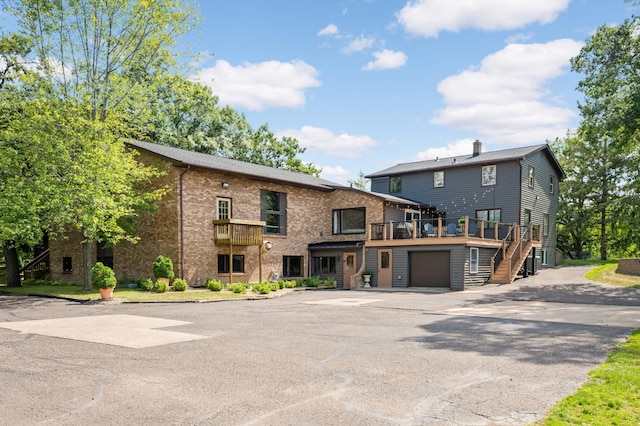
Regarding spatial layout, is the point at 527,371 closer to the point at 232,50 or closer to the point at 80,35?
the point at 232,50

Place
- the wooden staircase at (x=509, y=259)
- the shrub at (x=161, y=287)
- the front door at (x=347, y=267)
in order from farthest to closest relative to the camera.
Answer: the front door at (x=347, y=267)
the wooden staircase at (x=509, y=259)
the shrub at (x=161, y=287)

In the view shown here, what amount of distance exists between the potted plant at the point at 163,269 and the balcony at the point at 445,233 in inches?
441

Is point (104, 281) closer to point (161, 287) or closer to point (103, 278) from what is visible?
point (103, 278)

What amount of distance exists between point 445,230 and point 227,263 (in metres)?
11.6


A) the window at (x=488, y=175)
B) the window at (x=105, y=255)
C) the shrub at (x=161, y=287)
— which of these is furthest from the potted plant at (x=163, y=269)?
the window at (x=488, y=175)

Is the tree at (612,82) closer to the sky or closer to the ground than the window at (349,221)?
closer to the sky

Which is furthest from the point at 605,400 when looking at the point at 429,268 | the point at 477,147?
the point at 477,147

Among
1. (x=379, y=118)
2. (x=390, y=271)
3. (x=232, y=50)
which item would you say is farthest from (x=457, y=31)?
(x=390, y=271)

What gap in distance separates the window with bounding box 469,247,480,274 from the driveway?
9.50 m

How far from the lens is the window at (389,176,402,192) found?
34.9 m

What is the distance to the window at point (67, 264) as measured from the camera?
90.0ft

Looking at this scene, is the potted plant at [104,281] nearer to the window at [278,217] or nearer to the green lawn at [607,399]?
the window at [278,217]

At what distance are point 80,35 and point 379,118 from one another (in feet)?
52.9

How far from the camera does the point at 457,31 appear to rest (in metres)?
18.1
